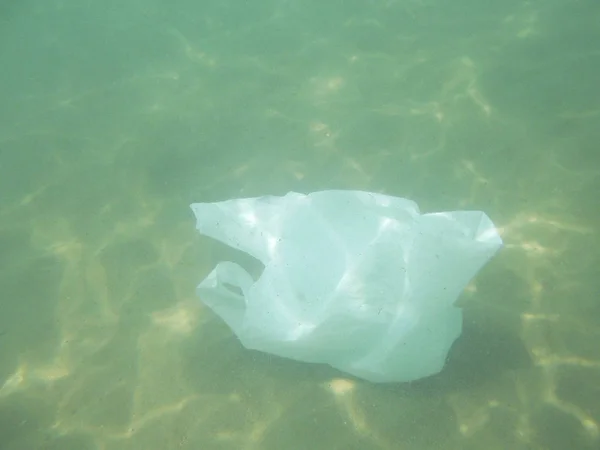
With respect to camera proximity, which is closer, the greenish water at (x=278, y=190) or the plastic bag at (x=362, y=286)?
the plastic bag at (x=362, y=286)

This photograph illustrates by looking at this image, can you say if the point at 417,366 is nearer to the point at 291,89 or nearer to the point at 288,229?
the point at 288,229

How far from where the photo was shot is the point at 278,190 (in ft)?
19.2

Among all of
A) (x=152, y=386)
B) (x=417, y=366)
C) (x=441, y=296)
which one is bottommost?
(x=152, y=386)

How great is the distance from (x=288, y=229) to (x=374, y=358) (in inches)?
54.5

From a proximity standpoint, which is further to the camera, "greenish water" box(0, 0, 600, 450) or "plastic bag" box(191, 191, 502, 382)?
"greenish water" box(0, 0, 600, 450)

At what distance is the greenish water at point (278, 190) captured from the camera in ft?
13.2

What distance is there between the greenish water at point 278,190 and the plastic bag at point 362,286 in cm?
39

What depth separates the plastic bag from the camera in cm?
380

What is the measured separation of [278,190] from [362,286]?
2366mm

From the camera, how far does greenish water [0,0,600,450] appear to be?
4.01 metres

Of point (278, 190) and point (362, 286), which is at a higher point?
point (362, 286)

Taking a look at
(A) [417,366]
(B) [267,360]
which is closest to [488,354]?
(A) [417,366]

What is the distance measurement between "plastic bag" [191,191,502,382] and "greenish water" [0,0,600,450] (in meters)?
0.39

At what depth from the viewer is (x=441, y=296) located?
381cm
